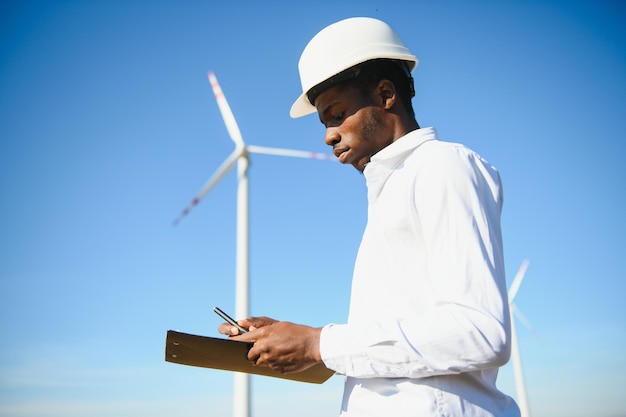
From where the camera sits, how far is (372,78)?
338cm

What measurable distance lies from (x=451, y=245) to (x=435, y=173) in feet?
1.23

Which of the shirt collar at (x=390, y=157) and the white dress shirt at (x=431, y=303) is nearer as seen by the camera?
the white dress shirt at (x=431, y=303)

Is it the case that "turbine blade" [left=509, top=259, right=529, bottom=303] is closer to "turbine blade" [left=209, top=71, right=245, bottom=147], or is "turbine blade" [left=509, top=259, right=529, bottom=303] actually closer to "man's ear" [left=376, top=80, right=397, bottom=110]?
"turbine blade" [left=209, top=71, right=245, bottom=147]

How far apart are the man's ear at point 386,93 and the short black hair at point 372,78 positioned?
0.04 m

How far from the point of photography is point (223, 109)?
27.8 meters

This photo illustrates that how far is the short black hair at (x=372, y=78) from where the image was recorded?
132 inches

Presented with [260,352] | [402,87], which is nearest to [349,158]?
[402,87]

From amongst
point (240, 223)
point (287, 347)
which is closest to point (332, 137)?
point (287, 347)

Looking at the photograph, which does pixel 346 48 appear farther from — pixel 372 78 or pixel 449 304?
pixel 449 304

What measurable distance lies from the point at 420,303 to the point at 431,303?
10 cm

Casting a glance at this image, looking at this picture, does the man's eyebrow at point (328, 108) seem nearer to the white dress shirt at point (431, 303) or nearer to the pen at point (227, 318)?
the white dress shirt at point (431, 303)

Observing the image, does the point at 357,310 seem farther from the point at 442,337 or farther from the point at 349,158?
the point at 349,158

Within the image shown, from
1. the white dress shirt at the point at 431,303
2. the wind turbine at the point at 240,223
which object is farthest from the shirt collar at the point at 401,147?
Answer: the wind turbine at the point at 240,223

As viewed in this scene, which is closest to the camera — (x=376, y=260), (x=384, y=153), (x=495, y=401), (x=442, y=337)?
(x=442, y=337)
